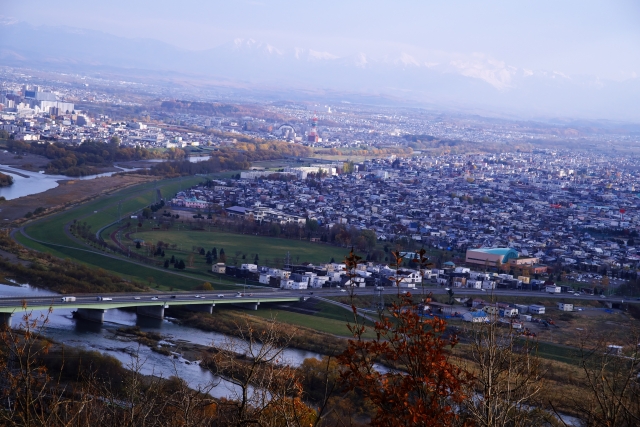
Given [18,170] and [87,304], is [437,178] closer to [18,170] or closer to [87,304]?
[18,170]

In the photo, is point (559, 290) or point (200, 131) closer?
point (559, 290)

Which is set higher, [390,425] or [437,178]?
[390,425]

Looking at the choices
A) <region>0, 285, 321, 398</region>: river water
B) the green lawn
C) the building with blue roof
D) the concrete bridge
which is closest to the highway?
the concrete bridge

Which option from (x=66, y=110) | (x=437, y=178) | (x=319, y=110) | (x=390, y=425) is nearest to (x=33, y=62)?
(x=319, y=110)

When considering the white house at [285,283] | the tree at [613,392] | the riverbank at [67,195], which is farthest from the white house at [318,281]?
the tree at [613,392]

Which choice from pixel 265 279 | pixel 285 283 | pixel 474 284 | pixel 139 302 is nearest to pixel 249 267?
pixel 265 279

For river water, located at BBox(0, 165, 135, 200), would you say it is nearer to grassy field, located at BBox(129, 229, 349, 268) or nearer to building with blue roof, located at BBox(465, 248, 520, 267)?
grassy field, located at BBox(129, 229, 349, 268)
